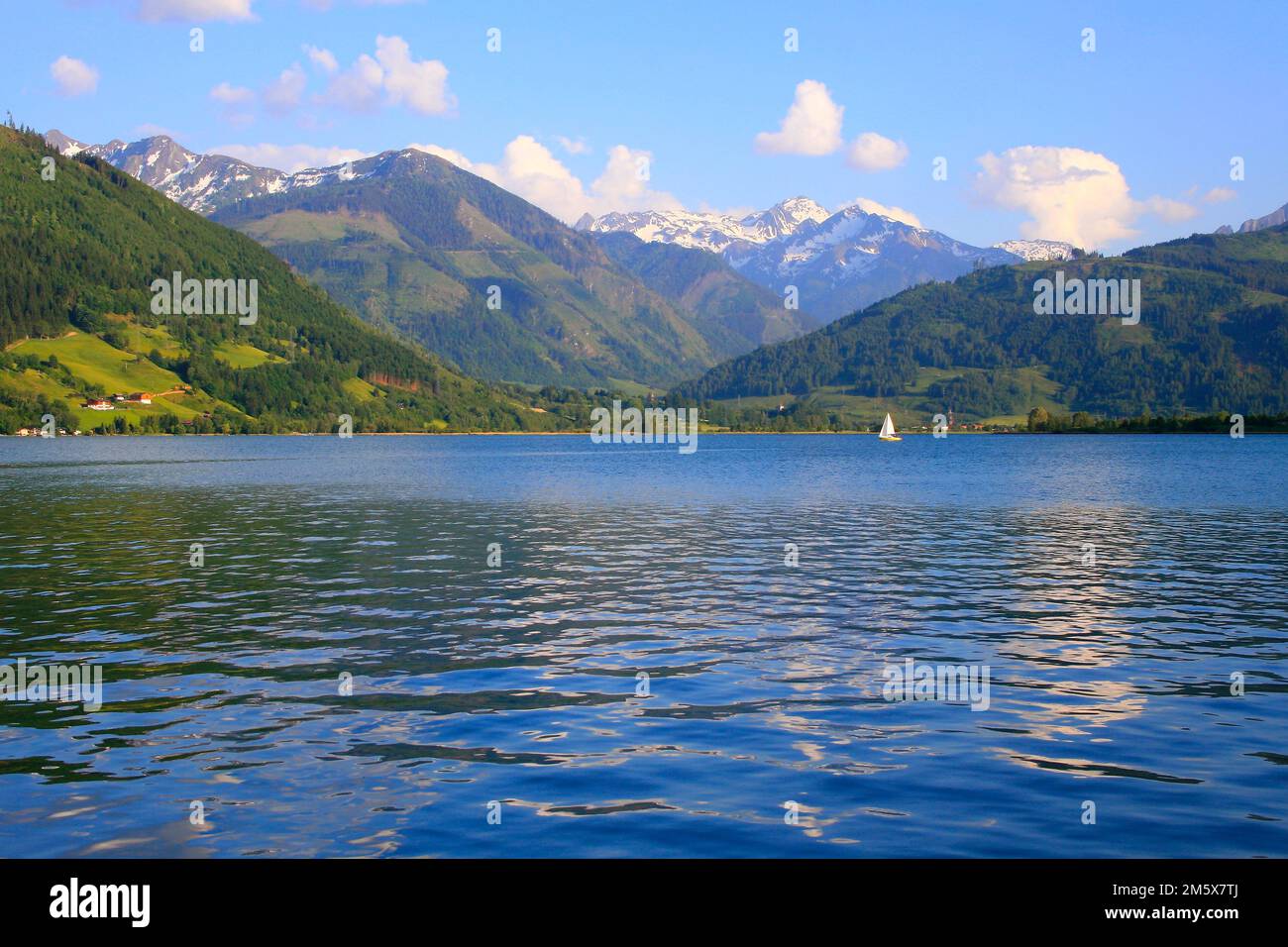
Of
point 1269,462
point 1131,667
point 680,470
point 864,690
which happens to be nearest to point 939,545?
point 1131,667

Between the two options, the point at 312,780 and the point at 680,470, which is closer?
the point at 312,780

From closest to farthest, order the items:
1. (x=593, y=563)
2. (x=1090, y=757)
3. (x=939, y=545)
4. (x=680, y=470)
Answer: (x=1090, y=757), (x=593, y=563), (x=939, y=545), (x=680, y=470)

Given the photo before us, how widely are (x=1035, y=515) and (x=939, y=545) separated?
26.0 m

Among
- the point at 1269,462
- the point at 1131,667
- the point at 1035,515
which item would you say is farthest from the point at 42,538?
the point at 1269,462

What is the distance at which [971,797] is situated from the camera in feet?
69.8

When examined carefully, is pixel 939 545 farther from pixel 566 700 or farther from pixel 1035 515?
pixel 566 700

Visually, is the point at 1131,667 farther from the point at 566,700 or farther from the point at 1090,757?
the point at 566,700

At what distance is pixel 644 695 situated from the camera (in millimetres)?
29891

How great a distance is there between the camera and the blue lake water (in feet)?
65.2

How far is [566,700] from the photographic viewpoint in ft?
96.5

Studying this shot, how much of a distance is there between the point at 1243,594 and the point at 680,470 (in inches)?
4740

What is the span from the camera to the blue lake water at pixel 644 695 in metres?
19.9
